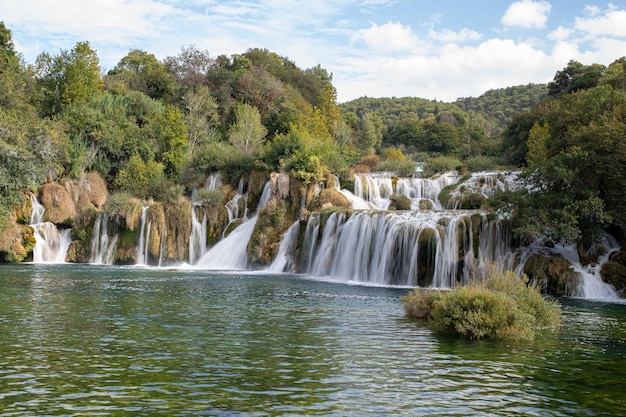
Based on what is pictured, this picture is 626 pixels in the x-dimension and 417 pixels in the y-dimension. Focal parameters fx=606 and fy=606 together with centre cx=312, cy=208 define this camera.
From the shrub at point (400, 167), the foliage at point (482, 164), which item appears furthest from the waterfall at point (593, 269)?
the foliage at point (482, 164)

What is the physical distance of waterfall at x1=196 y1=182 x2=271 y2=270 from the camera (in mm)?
38750

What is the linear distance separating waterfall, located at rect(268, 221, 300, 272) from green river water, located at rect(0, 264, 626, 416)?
16.0 meters

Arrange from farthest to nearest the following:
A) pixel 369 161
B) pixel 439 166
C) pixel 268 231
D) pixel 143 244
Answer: pixel 369 161 → pixel 439 166 → pixel 143 244 → pixel 268 231

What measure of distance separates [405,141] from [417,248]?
66854 mm

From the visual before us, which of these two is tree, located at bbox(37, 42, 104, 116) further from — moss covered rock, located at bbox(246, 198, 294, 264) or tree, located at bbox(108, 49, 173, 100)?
moss covered rock, located at bbox(246, 198, 294, 264)

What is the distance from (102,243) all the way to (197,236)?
263 inches

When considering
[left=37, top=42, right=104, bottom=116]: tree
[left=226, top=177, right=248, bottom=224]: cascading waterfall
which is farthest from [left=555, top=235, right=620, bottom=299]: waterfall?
[left=37, top=42, right=104, bottom=116]: tree

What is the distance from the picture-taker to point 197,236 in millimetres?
41062

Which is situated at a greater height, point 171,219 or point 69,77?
point 69,77

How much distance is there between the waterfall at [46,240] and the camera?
1593 inches

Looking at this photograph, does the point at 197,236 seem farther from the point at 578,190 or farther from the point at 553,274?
the point at 578,190

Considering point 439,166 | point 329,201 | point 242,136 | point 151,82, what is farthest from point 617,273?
point 151,82

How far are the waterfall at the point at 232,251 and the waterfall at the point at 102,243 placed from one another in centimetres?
624

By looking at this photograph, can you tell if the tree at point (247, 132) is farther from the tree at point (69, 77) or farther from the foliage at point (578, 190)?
the foliage at point (578, 190)
